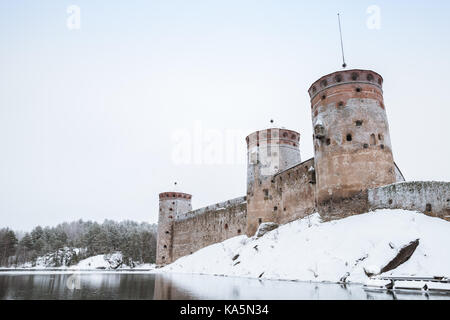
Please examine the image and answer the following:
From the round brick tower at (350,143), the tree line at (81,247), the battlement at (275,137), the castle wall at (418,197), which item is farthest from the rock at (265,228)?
the tree line at (81,247)

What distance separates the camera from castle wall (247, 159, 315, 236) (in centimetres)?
2544

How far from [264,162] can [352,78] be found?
11.6 meters

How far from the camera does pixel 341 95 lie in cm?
2195

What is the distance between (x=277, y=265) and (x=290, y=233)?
16.9ft

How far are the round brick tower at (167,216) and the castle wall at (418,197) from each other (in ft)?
106

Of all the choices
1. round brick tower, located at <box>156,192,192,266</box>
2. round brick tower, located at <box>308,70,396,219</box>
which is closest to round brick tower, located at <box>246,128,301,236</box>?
round brick tower, located at <box>308,70,396,219</box>

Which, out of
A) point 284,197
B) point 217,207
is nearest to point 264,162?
point 284,197

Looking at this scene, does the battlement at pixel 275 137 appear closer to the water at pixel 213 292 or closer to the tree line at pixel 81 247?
the water at pixel 213 292

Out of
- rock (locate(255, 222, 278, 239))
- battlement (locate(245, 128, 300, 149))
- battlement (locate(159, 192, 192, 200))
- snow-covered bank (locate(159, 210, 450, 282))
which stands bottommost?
snow-covered bank (locate(159, 210, 450, 282))

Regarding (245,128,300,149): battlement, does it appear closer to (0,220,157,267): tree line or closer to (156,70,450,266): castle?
(156,70,450,266): castle

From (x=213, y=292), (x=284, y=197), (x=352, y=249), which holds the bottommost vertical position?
(x=213, y=292)

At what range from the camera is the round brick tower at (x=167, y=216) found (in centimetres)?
4628

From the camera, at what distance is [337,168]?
20.9 m

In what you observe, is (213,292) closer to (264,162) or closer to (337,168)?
(337,168)
